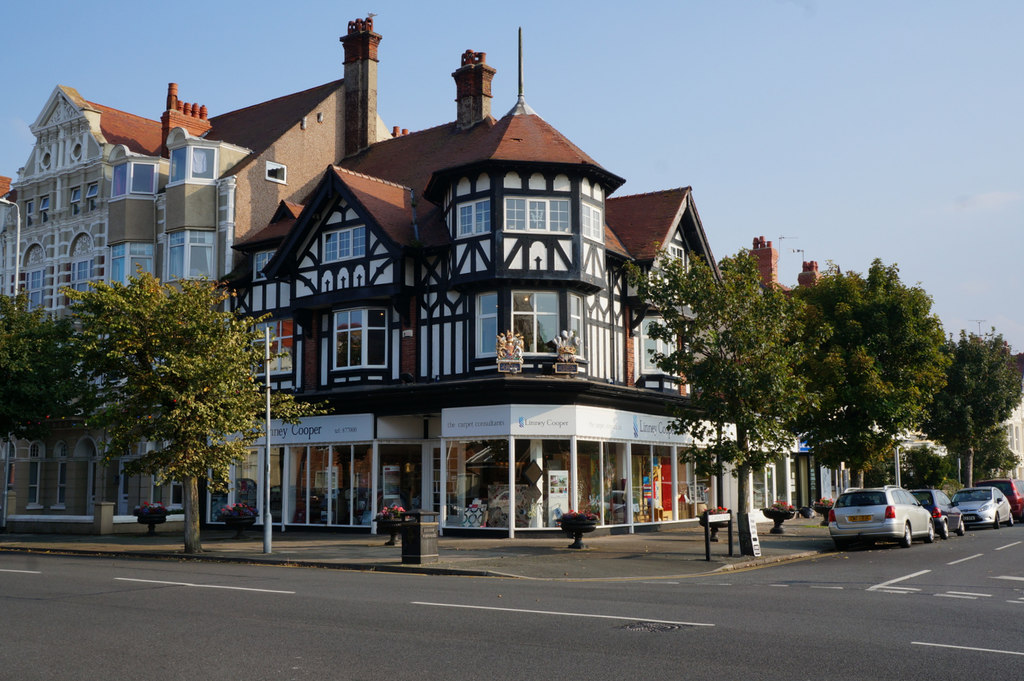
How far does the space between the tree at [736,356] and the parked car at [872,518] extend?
2748 millimetres

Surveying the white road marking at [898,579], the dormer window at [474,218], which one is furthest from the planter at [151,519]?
the white road marking at [898,579]

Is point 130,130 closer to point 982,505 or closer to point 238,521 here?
point 238,521

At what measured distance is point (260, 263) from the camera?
35375 millimetres

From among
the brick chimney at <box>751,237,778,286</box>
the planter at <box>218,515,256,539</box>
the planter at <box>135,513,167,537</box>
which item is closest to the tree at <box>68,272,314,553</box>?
the planter at <box>218,515,256,539</box>

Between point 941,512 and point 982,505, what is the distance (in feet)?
22.4

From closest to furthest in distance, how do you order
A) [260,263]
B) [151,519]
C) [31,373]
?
[151,519] → [31,373] → [260,263]

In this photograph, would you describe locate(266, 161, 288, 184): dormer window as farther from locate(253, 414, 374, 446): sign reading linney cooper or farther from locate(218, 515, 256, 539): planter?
locate(218, 515, 256, 539): planter

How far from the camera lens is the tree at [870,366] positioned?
96.7 feet

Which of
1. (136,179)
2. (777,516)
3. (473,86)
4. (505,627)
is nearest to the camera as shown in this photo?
(505,627)

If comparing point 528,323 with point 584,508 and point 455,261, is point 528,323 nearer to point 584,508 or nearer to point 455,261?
point 455,261

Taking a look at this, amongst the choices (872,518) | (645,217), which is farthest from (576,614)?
(645,217)

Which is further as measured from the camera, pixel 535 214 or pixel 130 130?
pixel 130 130

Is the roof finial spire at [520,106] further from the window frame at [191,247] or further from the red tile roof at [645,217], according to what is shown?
the window frame at [191,247]

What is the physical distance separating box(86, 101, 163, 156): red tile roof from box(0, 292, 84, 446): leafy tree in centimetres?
1084
